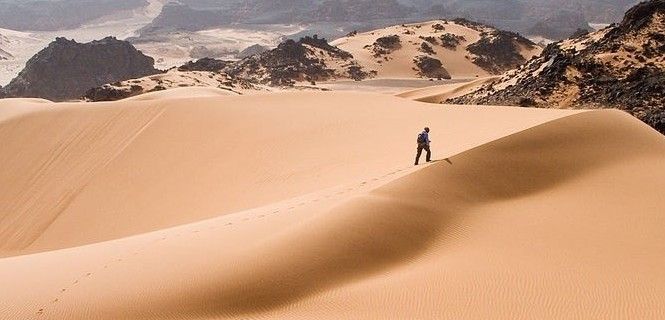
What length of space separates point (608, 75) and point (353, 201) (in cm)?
1731

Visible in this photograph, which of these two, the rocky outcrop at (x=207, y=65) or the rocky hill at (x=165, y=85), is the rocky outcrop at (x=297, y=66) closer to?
the rocky outcrop at (x=207, y=65)

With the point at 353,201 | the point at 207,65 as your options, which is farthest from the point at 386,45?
the point at 353,201

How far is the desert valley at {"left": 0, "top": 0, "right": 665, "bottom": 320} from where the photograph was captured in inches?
224

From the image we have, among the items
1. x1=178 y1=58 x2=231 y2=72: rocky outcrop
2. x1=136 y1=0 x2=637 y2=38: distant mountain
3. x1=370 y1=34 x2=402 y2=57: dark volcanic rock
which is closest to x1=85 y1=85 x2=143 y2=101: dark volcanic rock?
x1=178 y1=58 x2=231 y2=72: rocky outcrop

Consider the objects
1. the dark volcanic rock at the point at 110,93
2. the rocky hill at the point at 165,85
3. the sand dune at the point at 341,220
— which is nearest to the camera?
the sand dune at the point at 341,220

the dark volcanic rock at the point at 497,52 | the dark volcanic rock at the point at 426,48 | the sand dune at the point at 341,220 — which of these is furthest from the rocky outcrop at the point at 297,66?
the sand dune at the point at 341,220

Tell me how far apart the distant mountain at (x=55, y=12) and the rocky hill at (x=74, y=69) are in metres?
106

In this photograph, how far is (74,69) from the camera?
6575 centimetres

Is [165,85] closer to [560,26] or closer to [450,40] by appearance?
[450,40]

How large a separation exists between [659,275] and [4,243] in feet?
37.7

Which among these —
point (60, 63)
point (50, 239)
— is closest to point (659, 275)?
point (50, 239)

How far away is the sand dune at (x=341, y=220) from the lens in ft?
18.5

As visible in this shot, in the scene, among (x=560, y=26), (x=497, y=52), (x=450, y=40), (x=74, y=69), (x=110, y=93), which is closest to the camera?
(x=110, y=93)

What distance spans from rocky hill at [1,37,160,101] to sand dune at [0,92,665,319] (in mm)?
49958
